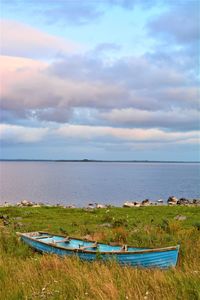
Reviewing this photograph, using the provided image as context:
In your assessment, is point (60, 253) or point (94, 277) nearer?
point (94, 277)

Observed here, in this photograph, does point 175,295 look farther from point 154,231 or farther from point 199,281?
point 154,231

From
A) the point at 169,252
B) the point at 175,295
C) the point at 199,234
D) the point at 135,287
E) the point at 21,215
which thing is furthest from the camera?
the point at 21,215

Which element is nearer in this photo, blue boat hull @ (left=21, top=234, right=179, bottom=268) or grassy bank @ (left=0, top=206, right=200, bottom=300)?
grassy bank @ (left=0, top=206, right=200, bottom=300)

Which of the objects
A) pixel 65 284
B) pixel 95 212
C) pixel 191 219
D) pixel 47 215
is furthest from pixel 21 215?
pixel 65 284

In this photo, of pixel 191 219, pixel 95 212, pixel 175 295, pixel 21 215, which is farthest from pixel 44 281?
pixel 95 212

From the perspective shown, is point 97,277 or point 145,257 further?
point 145,257

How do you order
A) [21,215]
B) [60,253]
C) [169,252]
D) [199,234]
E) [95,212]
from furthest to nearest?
[95,212] < [21,215] < [199,234] < [60,253] < [169,252]

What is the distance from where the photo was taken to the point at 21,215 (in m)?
24.6

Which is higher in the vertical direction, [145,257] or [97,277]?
[97,277]

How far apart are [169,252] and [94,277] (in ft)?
8.67

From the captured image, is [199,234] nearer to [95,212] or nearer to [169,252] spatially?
[169,252]

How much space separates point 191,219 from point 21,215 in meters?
9.38

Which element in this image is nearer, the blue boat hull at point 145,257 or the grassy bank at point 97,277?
the grassy bank at point 97,277

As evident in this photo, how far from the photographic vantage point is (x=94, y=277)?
7.96 meters
